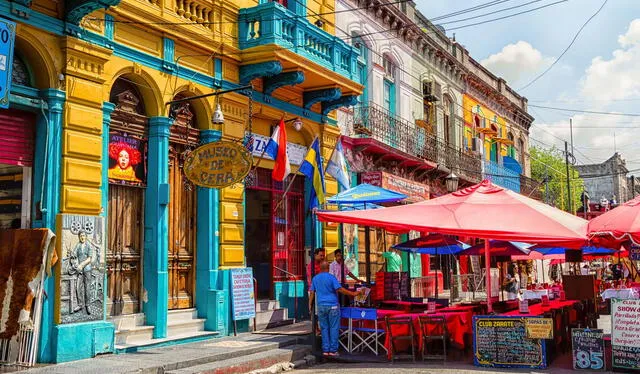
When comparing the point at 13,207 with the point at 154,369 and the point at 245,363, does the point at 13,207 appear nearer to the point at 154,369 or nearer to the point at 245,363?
the point at 154,369

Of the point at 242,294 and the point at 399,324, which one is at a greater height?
the point at 242,294

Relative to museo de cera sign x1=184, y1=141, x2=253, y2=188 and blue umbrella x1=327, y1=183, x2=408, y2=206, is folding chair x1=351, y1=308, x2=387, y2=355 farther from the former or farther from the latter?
museo de cera sign x1=184, y1=141, x2=253, y2=188

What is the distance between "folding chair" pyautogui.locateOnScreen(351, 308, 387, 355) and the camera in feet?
37.0

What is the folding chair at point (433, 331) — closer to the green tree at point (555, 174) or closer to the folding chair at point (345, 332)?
the folding chair at point (345, 332)

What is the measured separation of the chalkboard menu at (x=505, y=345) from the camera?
1008cm

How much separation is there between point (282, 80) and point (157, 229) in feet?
15.0

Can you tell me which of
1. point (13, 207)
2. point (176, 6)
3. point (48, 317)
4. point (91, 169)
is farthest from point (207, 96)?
point (48, 317)

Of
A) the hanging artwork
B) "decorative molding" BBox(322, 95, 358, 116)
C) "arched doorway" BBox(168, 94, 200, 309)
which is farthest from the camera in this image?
"decorative molding" BBox(322, 95, 358, 116)

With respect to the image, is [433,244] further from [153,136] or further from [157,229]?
[153,136]

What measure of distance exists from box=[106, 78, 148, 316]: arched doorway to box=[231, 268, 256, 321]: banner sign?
6.59ft

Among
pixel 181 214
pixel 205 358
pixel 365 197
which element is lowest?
pixel 205 358

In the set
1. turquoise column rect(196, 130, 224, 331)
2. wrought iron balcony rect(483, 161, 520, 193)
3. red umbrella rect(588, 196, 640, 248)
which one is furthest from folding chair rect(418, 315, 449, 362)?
wrought iron balcony rect(483, 161, 520, 193)

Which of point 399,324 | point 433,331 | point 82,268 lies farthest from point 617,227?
point 82,268

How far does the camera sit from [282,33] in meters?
13.5
